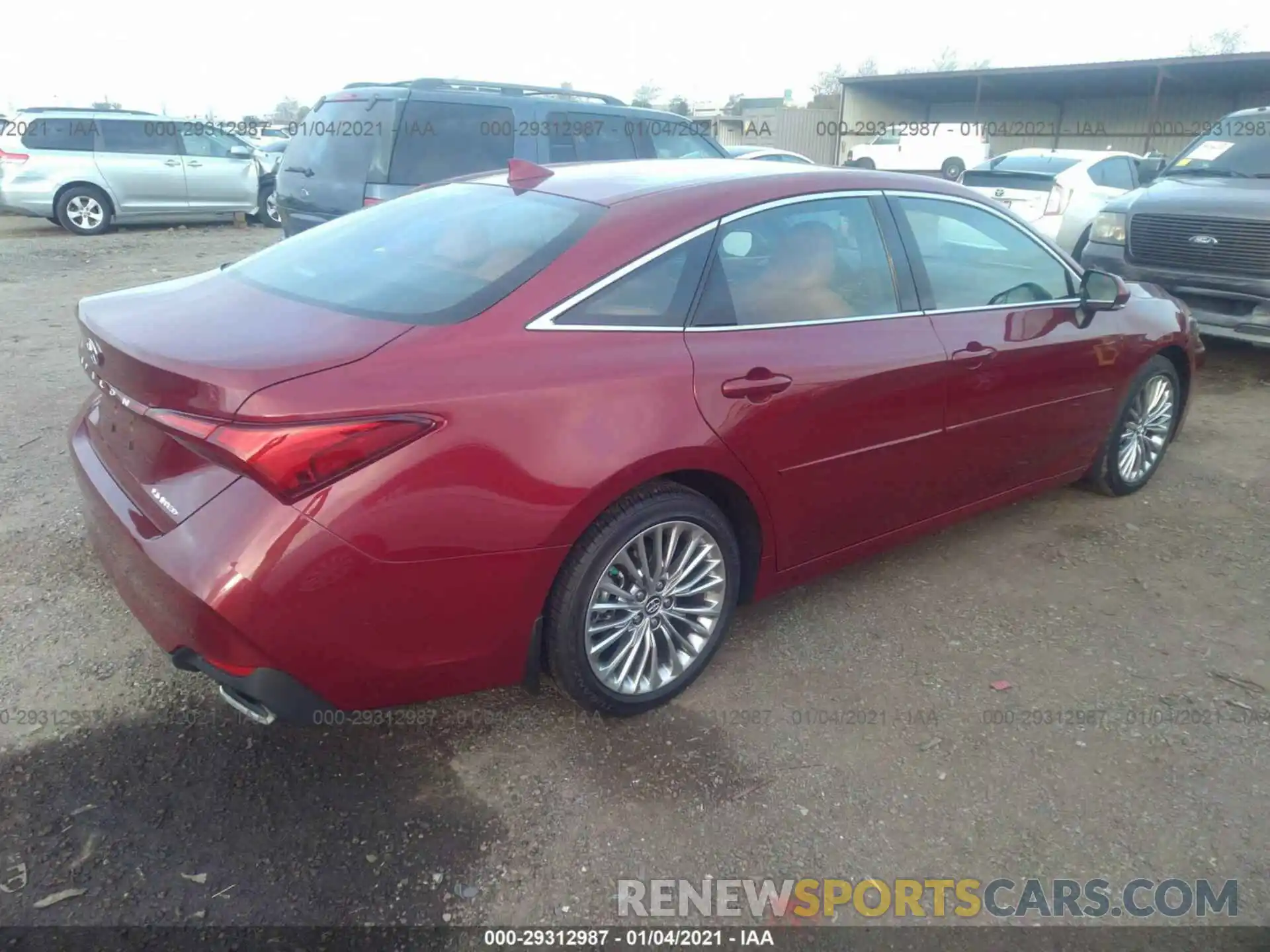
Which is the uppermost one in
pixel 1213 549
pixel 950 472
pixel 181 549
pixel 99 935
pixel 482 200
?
pixel 482 200

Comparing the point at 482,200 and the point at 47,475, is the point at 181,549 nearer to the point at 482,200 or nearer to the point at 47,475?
the point at 482,200

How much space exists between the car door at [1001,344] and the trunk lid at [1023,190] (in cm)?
618

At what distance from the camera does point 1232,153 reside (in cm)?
770

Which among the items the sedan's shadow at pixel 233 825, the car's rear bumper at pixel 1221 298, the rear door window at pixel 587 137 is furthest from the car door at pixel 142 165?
the sedan's shadow at pixel 233 825

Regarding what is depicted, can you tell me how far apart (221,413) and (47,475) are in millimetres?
2983

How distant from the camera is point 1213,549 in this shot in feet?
13.9

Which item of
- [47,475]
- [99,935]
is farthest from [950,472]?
[47,475]

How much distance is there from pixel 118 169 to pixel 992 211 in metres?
13.8

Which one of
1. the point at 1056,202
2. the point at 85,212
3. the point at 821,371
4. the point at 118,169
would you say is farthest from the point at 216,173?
the point at 821,371

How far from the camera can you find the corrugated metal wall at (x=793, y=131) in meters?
33.9

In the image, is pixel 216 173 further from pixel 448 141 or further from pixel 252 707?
pixel 252 707

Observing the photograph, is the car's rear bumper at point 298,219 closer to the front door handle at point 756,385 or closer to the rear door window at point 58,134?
the front door handle at point 756,385

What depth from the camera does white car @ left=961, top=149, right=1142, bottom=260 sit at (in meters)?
9.88

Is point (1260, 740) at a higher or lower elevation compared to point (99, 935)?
lower
